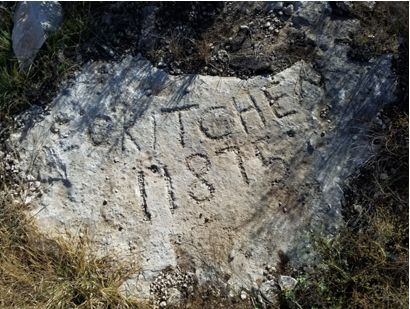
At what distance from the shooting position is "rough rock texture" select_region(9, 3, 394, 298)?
340cm

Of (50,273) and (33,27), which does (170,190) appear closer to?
(50,273)

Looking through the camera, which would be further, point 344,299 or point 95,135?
point 95,135

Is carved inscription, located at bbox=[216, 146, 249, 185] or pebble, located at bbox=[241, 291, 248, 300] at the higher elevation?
carved inscription, located at bbox=[216, 146, 249, 185]

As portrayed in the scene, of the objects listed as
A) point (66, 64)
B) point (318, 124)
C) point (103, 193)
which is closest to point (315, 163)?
point (318, 124)

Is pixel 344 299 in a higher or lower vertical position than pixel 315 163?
lower

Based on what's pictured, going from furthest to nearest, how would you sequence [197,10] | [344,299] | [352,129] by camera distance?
[197,10], [352,129], [344,299]

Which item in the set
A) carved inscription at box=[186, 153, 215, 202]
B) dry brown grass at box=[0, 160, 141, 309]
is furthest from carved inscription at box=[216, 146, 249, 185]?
dry brown grass at box=[0, 160, 141, 309]

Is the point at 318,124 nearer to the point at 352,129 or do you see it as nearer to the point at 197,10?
the point at 352,129

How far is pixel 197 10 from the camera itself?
12.5 ft

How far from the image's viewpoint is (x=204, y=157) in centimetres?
353

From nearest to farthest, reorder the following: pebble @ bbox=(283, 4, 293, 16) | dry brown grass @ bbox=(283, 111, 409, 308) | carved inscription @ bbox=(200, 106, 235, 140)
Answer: dry brown grass @ bbox=(283, 111, 409, 308)
carved inscription @ bbox=(200, 106, 235, 140)
pebble @ bbox=(283, 4, 293, 16)

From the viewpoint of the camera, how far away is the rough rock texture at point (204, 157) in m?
3.40

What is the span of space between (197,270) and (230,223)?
342 millimetres

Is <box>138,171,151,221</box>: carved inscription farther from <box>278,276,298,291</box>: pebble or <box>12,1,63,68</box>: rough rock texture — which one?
<box>12,1,63,68</box>: rough rock texture
